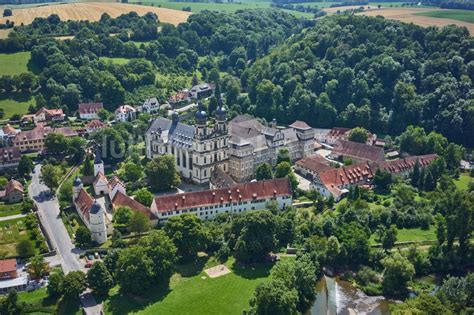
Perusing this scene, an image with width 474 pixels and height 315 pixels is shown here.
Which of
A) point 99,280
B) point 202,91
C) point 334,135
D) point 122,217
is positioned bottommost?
point 99,280

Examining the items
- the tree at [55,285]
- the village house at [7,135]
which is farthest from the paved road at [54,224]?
the village house at [7,135]

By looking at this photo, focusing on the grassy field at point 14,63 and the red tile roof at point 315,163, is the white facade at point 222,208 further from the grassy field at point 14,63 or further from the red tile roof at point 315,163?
the grassy field at point 14,63

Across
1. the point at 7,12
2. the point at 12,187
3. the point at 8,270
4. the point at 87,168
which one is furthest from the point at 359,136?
the point at 7,12

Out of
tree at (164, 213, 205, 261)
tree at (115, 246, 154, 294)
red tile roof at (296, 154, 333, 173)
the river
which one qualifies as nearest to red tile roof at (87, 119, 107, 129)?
red tile roof at (296, 154, 333, 173)

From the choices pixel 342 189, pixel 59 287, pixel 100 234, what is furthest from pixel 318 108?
pixel 59 287

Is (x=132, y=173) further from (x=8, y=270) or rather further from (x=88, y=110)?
(x=88, y=110)

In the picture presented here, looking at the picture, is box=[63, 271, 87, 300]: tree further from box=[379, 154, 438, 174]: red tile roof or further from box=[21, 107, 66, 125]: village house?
box=[21, 107, 66, 125]: village house
